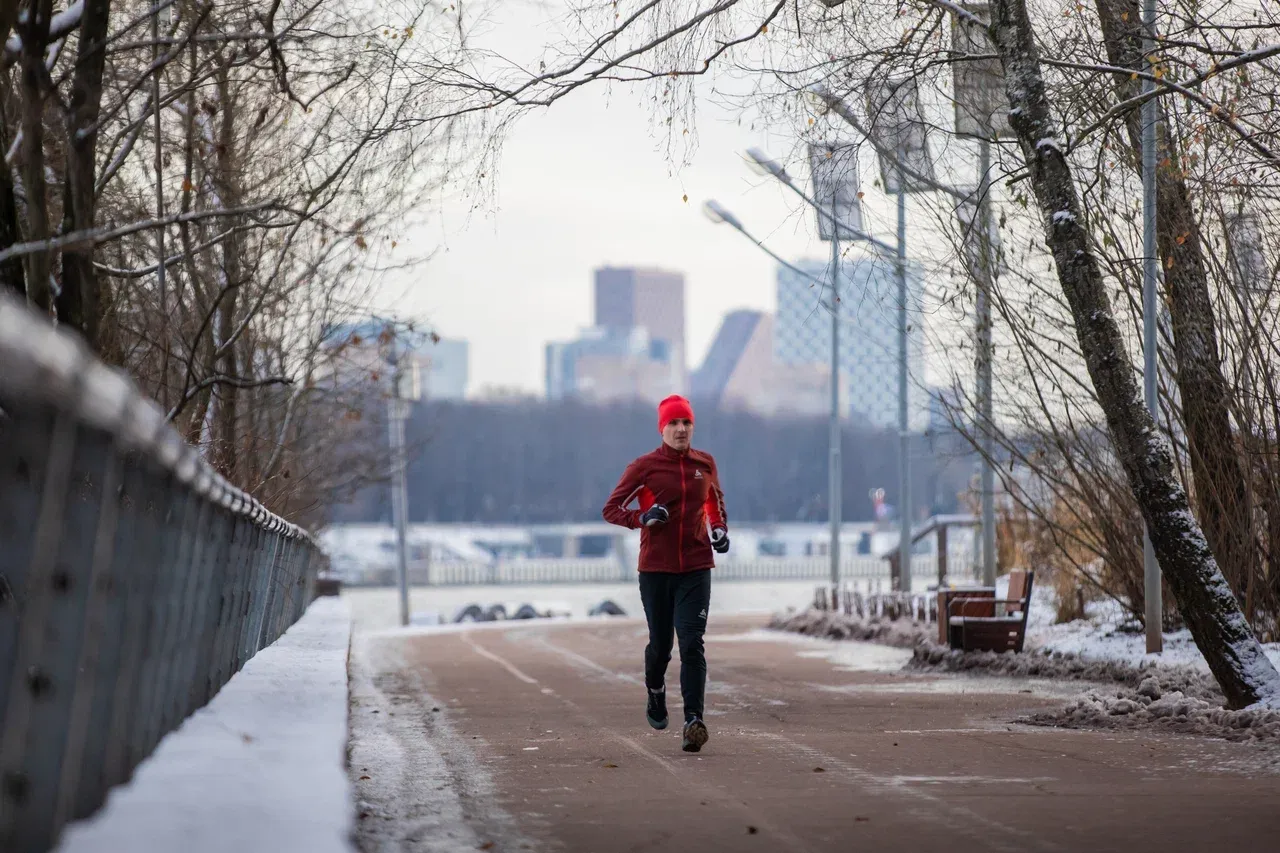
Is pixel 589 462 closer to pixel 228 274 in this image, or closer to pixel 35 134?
pixel 228 274

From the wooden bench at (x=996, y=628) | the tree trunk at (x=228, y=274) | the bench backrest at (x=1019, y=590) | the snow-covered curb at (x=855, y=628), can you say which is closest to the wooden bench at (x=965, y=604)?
the bench backrest at (x=1019, y=590)

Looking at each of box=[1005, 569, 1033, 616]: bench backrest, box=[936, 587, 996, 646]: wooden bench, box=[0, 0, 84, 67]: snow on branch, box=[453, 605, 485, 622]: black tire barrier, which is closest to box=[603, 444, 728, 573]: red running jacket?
box=[0, 0, 84, 67]: snow on branch

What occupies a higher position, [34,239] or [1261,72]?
[1261,72]

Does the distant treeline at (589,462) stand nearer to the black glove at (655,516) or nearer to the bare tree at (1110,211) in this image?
the bare tree at (1110,211)

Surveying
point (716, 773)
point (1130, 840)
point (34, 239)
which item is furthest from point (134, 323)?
point (1130, 840)

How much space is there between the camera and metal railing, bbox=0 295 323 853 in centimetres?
367

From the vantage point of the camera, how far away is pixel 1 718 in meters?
3.94

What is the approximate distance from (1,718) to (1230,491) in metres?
12.6

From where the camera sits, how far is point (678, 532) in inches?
376

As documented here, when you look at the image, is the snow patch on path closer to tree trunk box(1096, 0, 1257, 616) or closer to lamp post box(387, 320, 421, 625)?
tree trunk box(1096, 0, 1257, 616)

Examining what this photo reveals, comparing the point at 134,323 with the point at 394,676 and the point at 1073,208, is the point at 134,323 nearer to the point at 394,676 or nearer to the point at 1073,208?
the point at 394,676

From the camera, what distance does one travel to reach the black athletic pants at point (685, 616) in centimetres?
948

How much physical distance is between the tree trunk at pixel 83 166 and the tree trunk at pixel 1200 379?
322 inches

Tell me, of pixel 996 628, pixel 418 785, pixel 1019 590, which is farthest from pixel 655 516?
pixel 1019 590
